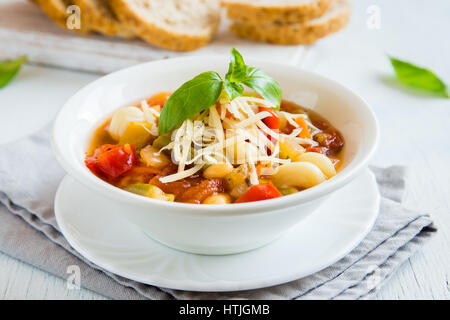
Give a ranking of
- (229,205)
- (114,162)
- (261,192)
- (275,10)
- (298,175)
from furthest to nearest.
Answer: (275,10), (114,162), (298,175), (261,192), (229,205)

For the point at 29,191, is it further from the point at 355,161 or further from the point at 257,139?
the point at 355,161

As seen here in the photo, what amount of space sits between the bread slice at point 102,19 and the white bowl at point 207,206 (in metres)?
1.29

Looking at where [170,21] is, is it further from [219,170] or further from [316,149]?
[219,170]

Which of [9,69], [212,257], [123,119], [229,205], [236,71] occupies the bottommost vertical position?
[9,69]

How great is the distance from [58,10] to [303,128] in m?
2.32

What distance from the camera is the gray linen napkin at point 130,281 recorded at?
189cm

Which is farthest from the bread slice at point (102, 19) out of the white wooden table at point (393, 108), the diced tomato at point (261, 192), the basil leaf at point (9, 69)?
the diced tomato at point (261, 192)

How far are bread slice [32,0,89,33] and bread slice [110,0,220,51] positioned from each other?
370 millimetres

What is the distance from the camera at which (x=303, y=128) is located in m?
2.31

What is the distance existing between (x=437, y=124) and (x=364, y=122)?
1.37m

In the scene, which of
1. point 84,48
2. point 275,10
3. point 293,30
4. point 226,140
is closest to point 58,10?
point 84,48

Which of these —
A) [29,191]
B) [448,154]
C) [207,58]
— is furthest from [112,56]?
[448,154]

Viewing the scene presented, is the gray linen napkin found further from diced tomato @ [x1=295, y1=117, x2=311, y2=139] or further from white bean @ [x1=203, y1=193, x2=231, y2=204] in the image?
diced tomato @ [x1=295, y1=117, x2=311, y2=139]

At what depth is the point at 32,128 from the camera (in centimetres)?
320
